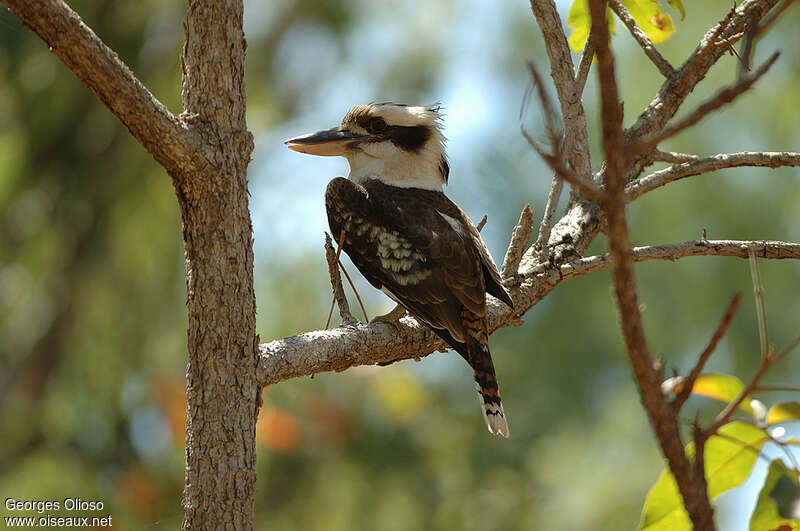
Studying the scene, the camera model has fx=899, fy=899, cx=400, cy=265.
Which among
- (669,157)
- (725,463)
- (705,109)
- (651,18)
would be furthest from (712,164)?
(705,109)

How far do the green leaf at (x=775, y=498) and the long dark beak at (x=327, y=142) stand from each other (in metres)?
2.26

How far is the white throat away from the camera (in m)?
3.53

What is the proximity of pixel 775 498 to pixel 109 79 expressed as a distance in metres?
1.35

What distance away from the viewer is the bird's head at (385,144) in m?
3.52

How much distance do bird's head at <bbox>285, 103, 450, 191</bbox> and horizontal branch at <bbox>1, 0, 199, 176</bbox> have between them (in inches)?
70.7

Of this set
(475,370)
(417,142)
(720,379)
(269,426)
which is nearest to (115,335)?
(269,426)

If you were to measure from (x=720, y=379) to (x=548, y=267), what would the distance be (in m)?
1.00

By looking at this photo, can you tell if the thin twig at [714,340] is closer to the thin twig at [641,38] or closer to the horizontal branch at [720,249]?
the horizontal branch at [720,249]

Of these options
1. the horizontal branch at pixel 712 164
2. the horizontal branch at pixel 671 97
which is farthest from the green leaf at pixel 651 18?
the horizontal branch at pixel 712 164

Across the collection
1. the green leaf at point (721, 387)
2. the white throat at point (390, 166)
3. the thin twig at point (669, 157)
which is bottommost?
the green leaf at point (721, 387)

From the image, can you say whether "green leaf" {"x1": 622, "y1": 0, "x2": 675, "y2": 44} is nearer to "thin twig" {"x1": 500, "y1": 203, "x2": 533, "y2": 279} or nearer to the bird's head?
"thin twig" {"x1": 500, "y1": 203, "x2": 533, "y2": 279}

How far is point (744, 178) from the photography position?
7027mm

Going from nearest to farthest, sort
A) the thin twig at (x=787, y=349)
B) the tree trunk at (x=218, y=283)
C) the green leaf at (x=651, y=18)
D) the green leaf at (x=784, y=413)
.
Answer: the thin twig at (x=787, y=349) → the green leaf at (x=784, y=413) → the tree trunk at (x=218, y=283) → the green leaf at (x=651, y=18)

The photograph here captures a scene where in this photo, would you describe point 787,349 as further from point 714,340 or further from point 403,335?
point 403,335
